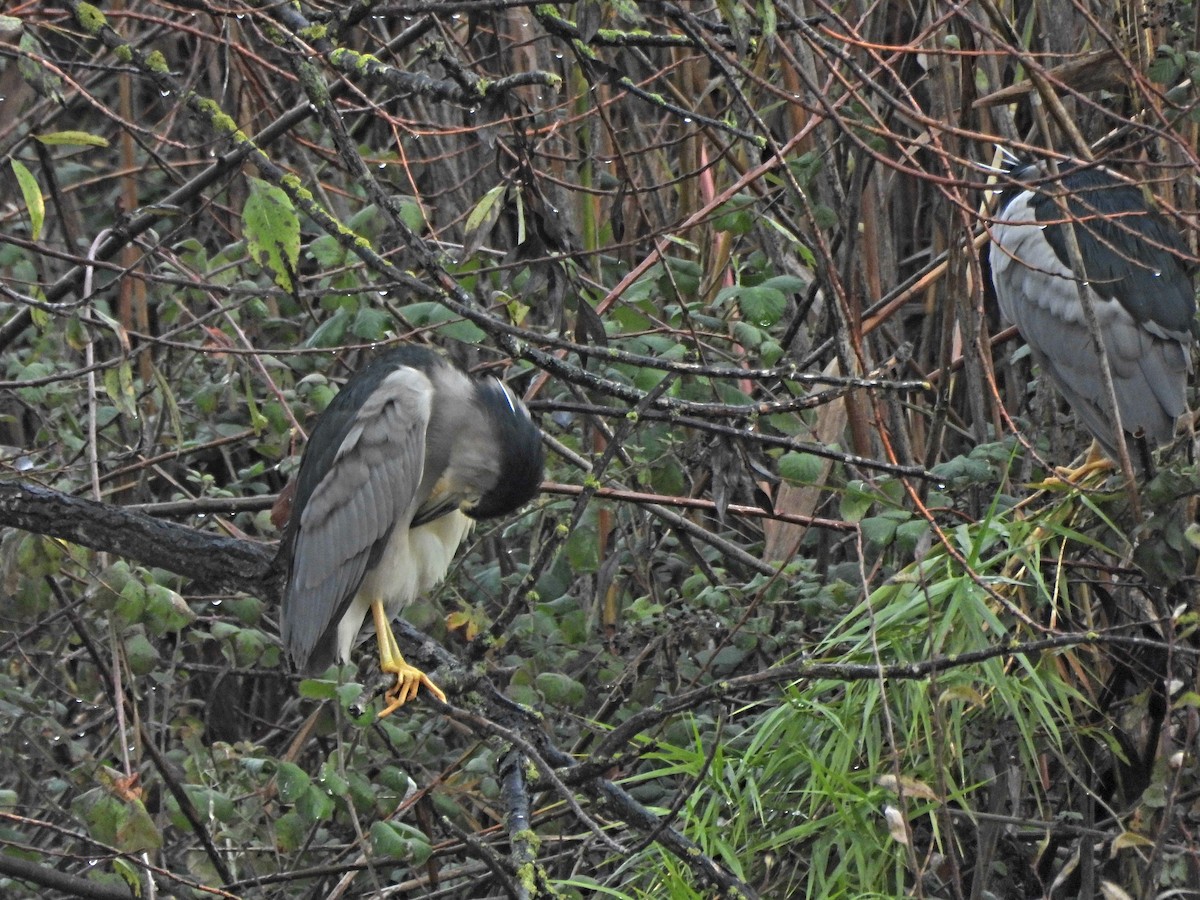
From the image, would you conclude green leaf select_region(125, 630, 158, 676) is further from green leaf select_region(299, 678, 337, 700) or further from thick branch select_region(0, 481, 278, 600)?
green leaf select_region(299, 678, 337, 700)

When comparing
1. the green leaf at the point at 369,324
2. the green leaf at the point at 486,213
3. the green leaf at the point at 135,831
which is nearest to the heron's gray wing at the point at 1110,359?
the green leaf at the point at 369,324

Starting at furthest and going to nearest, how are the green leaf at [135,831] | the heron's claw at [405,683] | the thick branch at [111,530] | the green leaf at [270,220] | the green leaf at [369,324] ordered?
the green leaf at [369,324], the heron's claw at [405,683], the thick branch at [111,530], the green leaf at [135,831], the green leaf at [270,220]

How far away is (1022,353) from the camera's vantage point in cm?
487

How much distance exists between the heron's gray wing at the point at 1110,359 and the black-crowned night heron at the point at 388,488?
2018 millimetres

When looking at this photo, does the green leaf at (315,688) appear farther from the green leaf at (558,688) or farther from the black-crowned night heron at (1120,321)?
the black-crowned night heron at (1120,321)

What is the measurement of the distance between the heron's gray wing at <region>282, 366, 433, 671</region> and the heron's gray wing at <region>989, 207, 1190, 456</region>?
2.16m

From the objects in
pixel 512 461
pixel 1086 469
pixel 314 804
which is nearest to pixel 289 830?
pixel 314 804

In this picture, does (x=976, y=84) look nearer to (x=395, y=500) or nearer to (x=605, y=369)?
(x=605, y=369)

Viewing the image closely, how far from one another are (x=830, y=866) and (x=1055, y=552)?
107 cm

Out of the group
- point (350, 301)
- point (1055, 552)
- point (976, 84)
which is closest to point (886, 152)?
point (976, 84)

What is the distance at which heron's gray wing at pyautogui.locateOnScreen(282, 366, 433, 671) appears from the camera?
344 cm

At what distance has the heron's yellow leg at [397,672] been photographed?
10.9 feet

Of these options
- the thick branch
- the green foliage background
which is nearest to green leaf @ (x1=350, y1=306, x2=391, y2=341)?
the green foliage background

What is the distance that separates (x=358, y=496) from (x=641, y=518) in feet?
4.48
